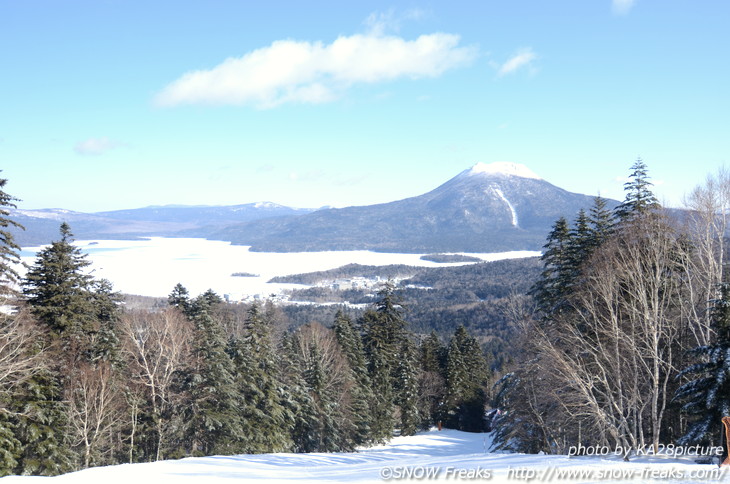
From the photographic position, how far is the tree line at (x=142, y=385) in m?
17.6

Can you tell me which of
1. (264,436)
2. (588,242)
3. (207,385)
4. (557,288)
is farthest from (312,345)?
(588,242)

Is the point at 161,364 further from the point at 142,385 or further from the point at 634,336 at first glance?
the point at 634,336

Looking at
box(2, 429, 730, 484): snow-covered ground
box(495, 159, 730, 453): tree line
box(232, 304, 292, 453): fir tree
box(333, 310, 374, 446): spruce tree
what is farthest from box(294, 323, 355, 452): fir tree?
box(2, 429, 730, 484): snow-covered ground

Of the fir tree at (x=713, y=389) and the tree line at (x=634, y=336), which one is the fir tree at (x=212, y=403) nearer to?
the tree line at (x=634, y=336)

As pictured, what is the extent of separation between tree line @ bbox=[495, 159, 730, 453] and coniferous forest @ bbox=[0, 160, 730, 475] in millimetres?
90

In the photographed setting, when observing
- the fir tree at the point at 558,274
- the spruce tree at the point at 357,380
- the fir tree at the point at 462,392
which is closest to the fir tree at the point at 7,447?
the spruce tree at the point at 357,380

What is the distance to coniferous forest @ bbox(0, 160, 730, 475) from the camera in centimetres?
1593

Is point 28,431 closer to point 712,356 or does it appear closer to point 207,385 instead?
point 207,385

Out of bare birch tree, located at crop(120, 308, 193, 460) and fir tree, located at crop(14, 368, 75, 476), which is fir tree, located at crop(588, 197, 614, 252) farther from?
fir tree, located at crop(14, 368, 75, 476)

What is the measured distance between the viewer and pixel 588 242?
1035 inches

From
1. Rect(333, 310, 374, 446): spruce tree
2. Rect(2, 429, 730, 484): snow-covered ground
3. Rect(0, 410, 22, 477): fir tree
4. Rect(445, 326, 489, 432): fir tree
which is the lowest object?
Rect(445, 326, 489, 432): fir tree

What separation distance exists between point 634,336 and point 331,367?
866 inches

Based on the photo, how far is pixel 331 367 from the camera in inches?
1364

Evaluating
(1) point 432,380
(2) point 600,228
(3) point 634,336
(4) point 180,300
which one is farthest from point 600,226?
(4) point 180,300
